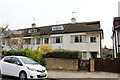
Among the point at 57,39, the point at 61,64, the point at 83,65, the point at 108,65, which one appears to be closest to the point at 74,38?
the point at 57,39

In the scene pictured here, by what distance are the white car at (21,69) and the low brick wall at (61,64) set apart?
5.14m

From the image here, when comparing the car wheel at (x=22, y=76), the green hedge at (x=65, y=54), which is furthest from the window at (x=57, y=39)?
the car wheel at (x=22, y=76)

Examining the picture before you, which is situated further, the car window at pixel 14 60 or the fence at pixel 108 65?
the fence at pixel 108 65

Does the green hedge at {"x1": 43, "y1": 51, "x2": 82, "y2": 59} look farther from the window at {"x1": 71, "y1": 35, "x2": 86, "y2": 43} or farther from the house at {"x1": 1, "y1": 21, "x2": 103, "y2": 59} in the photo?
the window at {"x1": 71, "y1": 35, "x2": 86, "y2": 43}

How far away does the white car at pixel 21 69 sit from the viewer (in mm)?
8851

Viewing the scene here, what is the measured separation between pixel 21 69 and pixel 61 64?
6.13 metres

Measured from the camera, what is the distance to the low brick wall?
14.1m

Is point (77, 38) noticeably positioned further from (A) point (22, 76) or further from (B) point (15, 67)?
(A) point (22, 76)

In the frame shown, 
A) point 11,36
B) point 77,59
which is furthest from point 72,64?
point 11,36

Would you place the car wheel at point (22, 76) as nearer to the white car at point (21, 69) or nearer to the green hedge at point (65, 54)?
the white car at point (21, 69)

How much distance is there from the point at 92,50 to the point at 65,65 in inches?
392

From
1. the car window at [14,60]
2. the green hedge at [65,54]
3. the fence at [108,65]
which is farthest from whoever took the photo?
the green hedge at [65,54]

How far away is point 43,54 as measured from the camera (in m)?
15.6

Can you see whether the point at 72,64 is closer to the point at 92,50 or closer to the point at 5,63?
the point at 5,63
